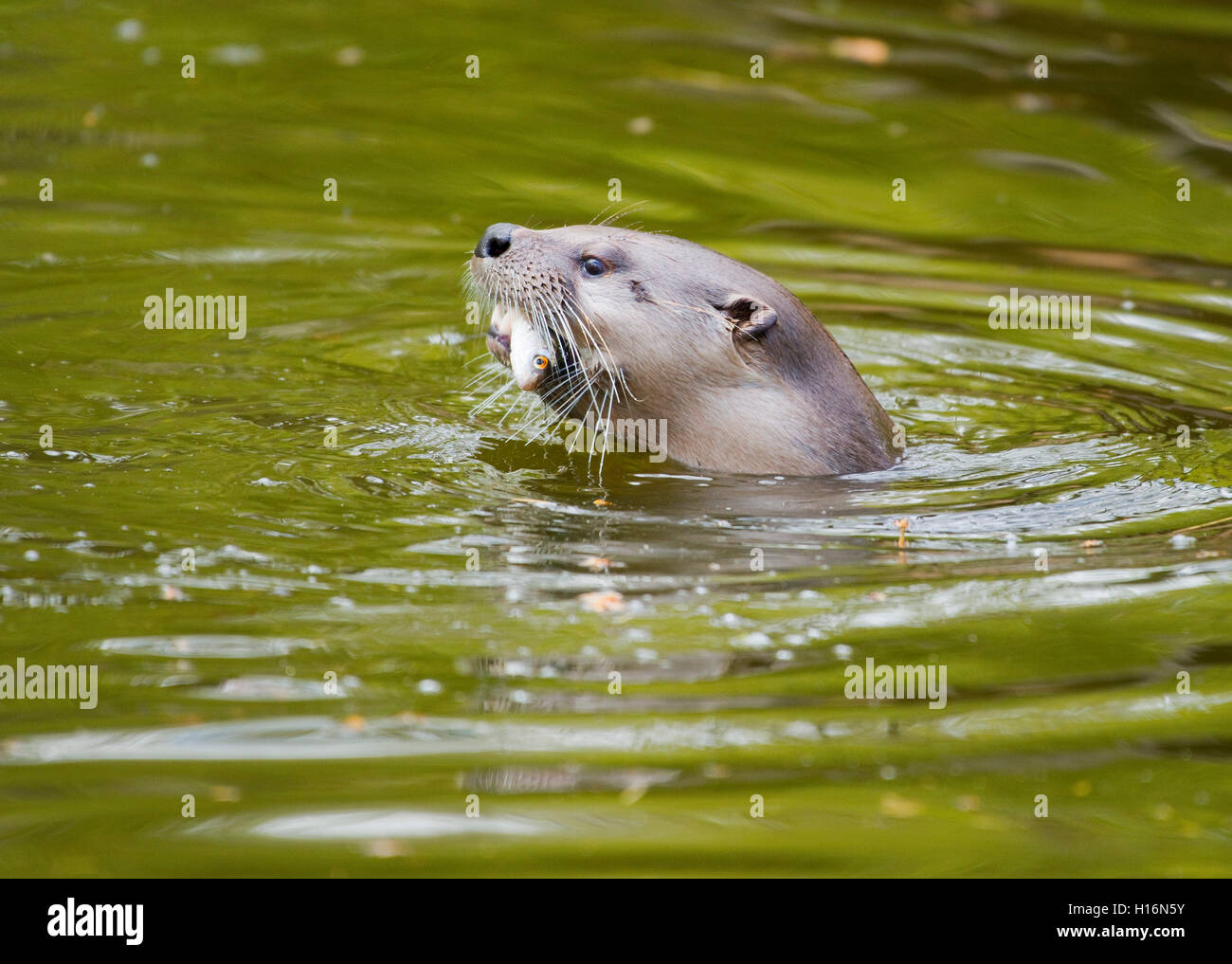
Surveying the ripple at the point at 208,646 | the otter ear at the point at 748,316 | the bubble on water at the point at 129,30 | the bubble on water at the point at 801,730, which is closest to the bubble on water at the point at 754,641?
the bubble on water at the point at 801,730

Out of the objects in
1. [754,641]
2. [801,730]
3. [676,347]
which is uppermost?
[676,347]

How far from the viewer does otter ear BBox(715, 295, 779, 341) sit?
5.48 metres

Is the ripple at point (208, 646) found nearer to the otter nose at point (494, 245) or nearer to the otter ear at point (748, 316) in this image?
the otter nose at point (494, 245)

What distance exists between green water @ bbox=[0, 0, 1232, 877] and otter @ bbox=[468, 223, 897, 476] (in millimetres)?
172

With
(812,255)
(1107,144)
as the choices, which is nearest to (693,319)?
(812,255)

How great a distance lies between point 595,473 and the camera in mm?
5637

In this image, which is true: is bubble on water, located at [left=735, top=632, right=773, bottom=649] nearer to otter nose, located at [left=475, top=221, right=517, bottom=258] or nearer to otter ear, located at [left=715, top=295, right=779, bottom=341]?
otter ear, located at [left=715, top=295, right=779, bottom=341]

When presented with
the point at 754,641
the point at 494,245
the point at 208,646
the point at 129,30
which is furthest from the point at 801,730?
the point at 129,30

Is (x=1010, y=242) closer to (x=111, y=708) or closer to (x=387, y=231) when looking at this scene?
(x=387, y=231)

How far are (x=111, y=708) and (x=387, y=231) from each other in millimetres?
5377

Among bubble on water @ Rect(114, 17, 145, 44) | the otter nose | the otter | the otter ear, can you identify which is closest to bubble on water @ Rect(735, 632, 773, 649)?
the otter

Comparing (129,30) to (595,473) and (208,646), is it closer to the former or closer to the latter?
(595,473)

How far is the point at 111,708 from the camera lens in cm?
375

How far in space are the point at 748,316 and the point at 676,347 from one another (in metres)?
0.24
